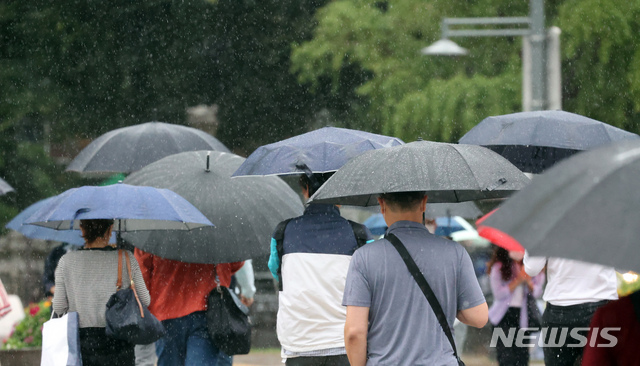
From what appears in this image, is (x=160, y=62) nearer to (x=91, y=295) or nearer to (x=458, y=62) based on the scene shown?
(x=458, y=62)

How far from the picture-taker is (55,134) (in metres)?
18.0

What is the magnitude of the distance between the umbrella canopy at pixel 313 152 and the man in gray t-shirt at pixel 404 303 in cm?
185

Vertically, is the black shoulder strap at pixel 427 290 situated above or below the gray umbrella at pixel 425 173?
below

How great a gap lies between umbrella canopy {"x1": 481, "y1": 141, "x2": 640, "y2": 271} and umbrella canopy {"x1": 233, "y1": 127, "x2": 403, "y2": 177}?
334 cm

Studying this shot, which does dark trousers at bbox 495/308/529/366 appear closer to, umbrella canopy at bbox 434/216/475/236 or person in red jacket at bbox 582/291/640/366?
umbrella canopy at bbox 434/216/475/236

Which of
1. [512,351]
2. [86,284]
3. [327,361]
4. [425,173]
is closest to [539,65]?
[512,351]

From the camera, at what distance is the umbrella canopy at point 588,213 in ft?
7.58

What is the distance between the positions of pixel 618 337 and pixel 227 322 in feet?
13.3

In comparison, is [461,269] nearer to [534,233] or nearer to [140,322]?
[534,233]

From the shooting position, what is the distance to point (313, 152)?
5957 millimetres

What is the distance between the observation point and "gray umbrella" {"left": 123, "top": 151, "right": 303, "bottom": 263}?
644 centimetres

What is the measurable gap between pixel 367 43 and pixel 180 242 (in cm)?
972

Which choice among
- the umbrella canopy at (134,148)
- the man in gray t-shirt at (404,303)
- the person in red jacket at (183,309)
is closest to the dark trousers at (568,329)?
the person in red jacket at (183,309)

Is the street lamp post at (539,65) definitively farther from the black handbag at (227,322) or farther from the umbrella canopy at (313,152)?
the black handbag at (227,322)
